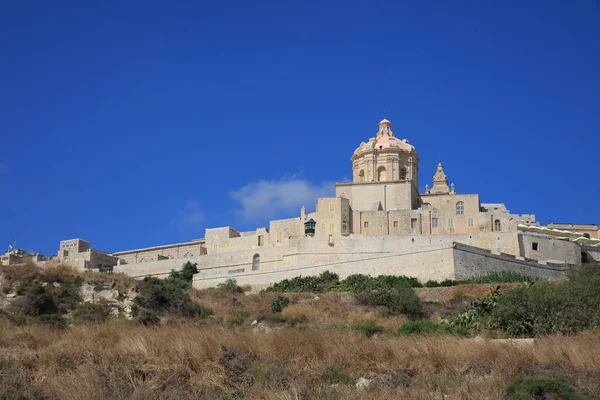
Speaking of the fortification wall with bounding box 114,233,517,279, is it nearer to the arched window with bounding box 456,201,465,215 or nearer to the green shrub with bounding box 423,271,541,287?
the green shrub with bounding box 423,271,541,287

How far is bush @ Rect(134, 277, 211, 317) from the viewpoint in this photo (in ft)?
78.3

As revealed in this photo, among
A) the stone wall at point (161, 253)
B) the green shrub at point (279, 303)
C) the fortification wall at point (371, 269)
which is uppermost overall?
the stone wall at point (161, 253)

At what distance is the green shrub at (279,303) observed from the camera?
2843 cm

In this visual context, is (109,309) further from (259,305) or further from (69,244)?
(69,244)

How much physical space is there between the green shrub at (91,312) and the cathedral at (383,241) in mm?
19051

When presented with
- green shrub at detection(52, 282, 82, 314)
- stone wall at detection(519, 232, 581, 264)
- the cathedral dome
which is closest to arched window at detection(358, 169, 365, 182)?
the cathedral dome

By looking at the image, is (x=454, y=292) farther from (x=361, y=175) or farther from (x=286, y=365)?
(x=286, y=365)

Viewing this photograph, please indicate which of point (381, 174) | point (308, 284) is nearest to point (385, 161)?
point (381, 174)

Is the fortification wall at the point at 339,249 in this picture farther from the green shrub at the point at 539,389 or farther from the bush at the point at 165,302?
the green shrub at the point at 539,389

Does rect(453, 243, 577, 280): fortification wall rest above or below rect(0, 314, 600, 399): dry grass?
above

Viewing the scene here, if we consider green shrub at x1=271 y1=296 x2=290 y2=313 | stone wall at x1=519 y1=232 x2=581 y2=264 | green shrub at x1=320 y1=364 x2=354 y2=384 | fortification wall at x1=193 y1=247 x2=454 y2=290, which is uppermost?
stone wall at x1=519 y1=232 x2=581 y2=264

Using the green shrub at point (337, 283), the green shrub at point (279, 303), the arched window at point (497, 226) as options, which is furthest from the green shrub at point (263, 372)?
the arched window at point (497, 226)

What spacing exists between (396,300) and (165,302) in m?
9.19

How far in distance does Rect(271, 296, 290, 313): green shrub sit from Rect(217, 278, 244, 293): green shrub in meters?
6.21
